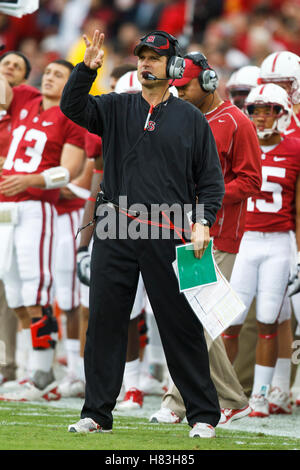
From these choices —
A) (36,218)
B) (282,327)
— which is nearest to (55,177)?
(36,218)

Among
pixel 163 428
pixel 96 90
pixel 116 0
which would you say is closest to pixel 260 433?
pixel 163 428

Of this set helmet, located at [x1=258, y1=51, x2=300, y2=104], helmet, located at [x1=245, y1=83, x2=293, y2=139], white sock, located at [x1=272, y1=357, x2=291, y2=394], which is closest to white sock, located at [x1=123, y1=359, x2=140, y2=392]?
white sock, located at [x1=272, y1=357, x2=291, y2=394]

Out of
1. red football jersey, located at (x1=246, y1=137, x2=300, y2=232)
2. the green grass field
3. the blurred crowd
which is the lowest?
the green grass field

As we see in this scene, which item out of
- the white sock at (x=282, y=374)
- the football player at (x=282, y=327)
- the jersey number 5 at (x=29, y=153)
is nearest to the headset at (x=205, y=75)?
the football player at (x=282, y=327)

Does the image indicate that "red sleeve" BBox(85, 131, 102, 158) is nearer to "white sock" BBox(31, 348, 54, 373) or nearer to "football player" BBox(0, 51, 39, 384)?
"football player" BBox(0, 51, 39, 384)

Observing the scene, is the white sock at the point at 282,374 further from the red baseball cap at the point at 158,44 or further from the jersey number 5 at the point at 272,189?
the red baseball cap at the point at 158,44

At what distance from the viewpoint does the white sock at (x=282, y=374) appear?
6812 mm

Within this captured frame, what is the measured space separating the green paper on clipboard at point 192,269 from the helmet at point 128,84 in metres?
2.33

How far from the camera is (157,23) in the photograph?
14305 millimetres

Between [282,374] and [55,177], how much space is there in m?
2.03

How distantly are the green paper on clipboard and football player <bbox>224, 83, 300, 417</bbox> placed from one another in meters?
1.69

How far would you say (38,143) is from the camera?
7.01 m

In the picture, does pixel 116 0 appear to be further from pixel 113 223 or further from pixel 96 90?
pixel 113 223

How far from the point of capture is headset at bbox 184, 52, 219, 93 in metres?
5.73
